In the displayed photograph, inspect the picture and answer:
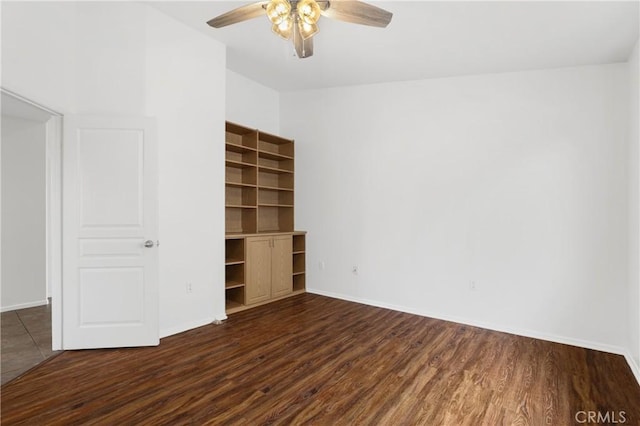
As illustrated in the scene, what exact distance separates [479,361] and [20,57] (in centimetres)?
442

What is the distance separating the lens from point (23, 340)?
3.27 m

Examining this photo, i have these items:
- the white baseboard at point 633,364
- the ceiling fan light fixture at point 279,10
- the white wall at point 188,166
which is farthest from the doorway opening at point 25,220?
the white baseboard at point 633,364

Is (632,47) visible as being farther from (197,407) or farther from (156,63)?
(197,407)

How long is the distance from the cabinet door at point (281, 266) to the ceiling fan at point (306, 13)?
9.53 feet

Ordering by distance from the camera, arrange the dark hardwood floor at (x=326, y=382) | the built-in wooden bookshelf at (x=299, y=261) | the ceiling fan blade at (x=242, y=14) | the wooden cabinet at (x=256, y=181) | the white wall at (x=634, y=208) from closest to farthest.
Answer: the dark hardwood floor at (x=326, y=382)
the ceiling fan blade at (x=242, y=14)
the white wall at (x=634, y=208)
the wooden cabinet at (x=256, y=181)
the built-in wooden bookshelf at (x=299, y=261)

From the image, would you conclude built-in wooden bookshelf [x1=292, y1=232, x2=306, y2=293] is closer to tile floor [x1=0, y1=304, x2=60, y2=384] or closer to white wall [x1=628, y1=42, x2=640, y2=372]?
tile floor [x1=0, y1=304, x2=60, y2=384]

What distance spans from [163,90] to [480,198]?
3656 mm

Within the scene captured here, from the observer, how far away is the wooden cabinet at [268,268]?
14.5ft

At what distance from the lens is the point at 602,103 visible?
11.2 ft

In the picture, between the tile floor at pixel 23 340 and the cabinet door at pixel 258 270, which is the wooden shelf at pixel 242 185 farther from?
the tile floor at pixel 23 340

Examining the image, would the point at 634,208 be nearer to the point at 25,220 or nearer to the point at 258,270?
the point at 258,270

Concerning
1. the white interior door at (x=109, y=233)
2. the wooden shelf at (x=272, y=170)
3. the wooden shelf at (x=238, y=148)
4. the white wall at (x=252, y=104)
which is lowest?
the white interior door at (x=109, y=233)

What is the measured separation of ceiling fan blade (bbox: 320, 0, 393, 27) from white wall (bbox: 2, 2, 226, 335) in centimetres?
190

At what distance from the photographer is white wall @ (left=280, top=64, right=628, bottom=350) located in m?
3.43
